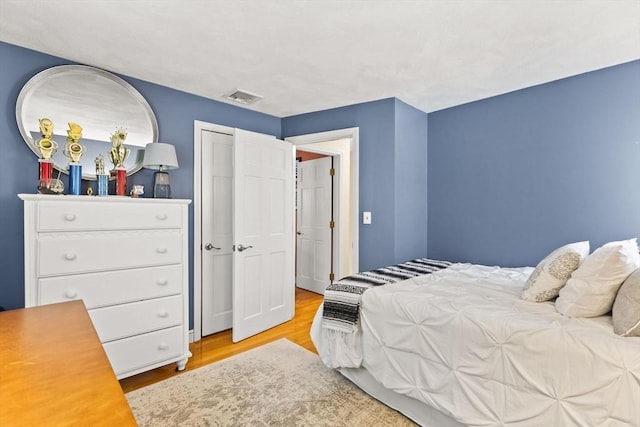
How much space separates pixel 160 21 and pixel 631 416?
2.85 m

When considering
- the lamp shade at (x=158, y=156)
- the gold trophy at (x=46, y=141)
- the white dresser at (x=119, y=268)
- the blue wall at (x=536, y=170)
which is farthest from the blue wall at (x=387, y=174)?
the gold trophy at (x=46, y=141)

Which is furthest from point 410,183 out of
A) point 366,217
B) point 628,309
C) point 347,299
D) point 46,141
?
point 46,141

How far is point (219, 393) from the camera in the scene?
84.2 inches

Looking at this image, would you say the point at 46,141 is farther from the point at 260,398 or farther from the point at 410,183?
the point at 410,183

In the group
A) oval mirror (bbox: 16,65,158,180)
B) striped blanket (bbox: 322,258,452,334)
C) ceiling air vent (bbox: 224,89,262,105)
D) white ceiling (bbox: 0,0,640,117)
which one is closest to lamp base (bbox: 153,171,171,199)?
oval mirror (bbox: 16,65,158,180)

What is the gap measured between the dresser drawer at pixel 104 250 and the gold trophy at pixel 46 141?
0.59 m

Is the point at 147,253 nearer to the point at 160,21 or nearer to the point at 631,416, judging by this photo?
the point at 160,21

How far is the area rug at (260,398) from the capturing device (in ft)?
6.16

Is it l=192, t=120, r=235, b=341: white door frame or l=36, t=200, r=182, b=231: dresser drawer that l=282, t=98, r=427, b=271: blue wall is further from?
l=36, t=200, r=182, b=231: dresser drawer

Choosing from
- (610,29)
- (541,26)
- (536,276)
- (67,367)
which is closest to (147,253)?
(67,367)

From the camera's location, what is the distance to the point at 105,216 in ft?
6.89

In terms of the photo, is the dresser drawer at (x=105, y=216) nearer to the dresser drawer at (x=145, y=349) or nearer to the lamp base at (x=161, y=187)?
the lamp base at (x=161, y=187)

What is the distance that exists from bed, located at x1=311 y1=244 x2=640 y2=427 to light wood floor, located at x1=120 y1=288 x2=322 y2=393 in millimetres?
861

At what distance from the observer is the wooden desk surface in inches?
23.0
